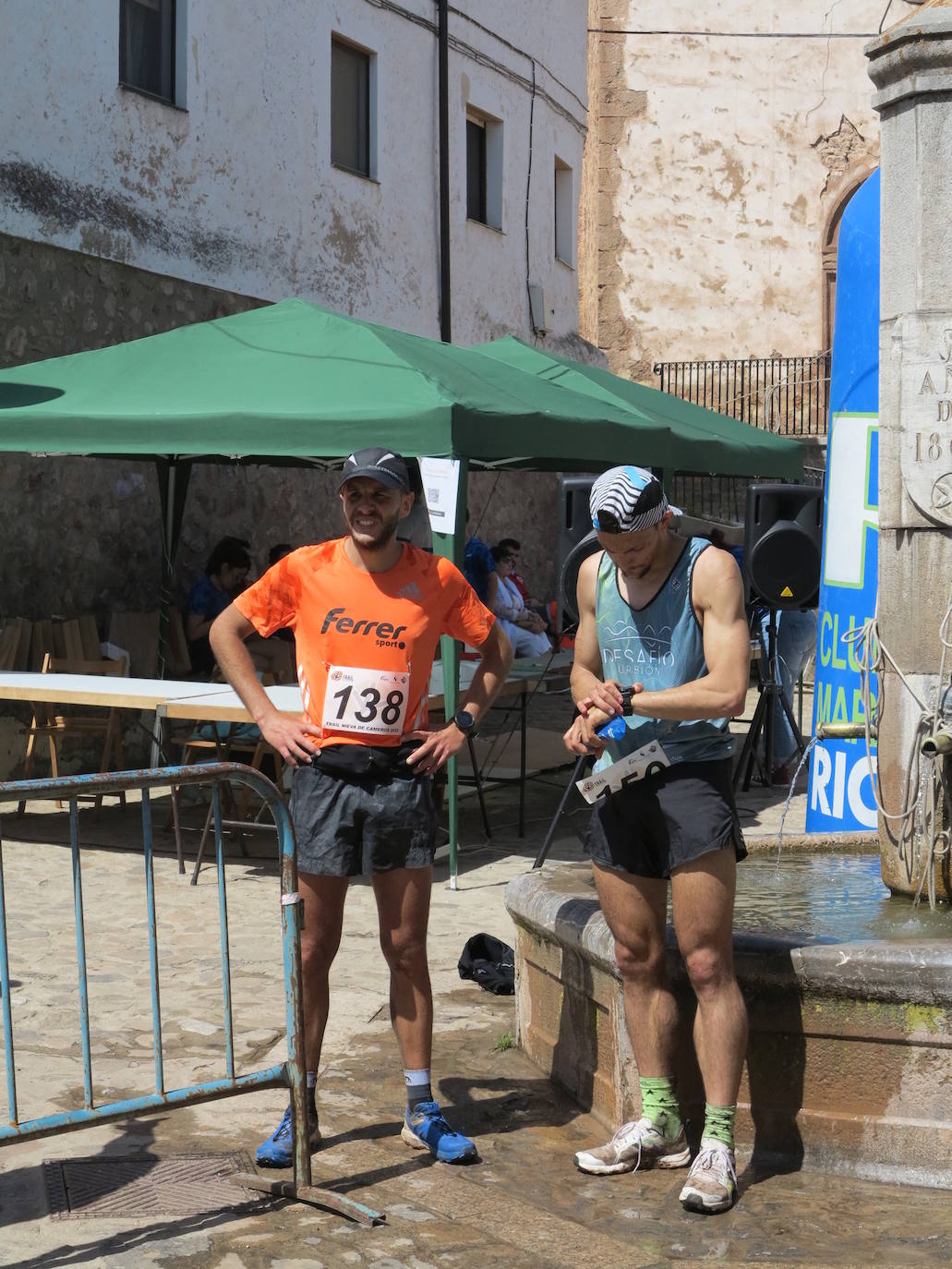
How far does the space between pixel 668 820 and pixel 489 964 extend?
2205mm

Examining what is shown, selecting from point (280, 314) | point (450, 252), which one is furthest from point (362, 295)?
point (280, 314)

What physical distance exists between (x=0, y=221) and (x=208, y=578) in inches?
104

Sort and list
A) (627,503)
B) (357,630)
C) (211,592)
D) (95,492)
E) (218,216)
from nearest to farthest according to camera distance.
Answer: (627,503) < (357,630) < (211,592) < (95,492) < (218,216)

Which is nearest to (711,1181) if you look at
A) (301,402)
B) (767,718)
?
(301,402)

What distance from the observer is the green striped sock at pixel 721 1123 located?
374 centimetres

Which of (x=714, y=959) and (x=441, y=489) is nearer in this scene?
(x=714, y=959)

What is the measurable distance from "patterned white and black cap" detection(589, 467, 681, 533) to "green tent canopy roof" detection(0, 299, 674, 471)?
3.55 meters

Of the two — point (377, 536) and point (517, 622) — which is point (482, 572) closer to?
point (517, 622)

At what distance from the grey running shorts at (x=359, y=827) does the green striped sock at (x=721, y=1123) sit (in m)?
0.90

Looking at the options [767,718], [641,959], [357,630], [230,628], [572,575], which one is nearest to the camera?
[641,959]

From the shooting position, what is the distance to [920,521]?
16.2 feet

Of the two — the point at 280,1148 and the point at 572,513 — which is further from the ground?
the point at 572,513

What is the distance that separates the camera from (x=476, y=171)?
58.6ft

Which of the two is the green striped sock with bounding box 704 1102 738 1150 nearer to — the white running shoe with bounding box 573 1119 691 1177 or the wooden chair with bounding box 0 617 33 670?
the white running shoe with bounding box 573 1119 691 1177
